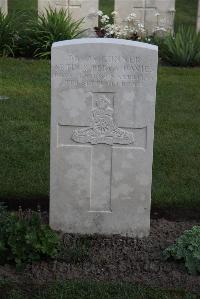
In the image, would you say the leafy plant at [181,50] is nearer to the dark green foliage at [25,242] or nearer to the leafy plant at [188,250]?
the leafy plant at [188,250]

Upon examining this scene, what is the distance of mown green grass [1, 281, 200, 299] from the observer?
486 centimetres

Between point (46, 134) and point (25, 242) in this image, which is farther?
point (46, 134)

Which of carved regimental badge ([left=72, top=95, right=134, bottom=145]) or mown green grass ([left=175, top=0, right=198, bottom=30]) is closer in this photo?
carved regimental badge ([left=72, top=95, right=134, bottom=145])

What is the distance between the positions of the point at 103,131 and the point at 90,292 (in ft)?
4.15

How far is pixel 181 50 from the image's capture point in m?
11.9

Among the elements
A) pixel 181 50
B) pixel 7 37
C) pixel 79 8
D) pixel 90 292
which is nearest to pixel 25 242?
pixel 90 292

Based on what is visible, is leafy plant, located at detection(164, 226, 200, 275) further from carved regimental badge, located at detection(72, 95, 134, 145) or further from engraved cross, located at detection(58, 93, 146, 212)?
carved regimental badge, located at detection(72, 95, 134, 145)

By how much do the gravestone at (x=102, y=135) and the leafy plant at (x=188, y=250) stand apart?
1.40 ft

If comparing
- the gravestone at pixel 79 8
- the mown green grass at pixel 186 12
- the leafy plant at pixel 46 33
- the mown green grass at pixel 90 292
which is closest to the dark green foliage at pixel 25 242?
the mown green grass at pixel 90 292

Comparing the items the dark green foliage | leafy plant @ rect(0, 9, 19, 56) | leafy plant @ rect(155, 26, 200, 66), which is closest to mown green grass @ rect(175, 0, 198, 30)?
leafy plant @ rect(155, 26, 200, 66)

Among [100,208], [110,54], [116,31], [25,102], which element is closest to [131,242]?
[100,208]

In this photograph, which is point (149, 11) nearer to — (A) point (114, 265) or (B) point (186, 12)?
(B) point (186, 12)

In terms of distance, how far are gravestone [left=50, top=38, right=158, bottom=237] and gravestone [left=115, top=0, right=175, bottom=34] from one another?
26.7ft

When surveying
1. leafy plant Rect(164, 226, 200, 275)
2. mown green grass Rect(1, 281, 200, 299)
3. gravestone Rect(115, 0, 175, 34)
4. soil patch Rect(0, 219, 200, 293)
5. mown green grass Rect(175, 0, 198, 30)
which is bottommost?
mown green grass Rect(1, 281, 200, 299)
